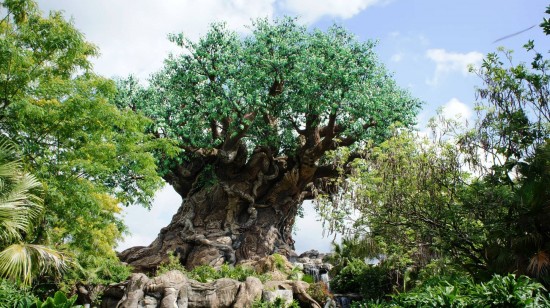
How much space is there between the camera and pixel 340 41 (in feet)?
67.9

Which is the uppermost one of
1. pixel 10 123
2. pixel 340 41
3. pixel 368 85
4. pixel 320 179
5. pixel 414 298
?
pixel 340 41

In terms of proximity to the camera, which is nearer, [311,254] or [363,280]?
[363,280]

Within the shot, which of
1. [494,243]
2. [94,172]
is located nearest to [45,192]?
[94,172]

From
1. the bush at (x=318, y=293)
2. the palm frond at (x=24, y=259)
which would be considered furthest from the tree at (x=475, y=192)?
the palm frond at (x=24, y=259)

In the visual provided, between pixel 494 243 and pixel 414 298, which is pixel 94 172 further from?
pixel 494 243

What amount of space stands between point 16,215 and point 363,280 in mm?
12594

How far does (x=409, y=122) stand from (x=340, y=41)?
411 cm

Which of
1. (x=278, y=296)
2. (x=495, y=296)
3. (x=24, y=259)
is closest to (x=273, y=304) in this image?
(x=278, y=296)

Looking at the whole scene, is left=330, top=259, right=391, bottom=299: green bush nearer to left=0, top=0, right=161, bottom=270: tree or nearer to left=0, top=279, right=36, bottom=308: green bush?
left=0, top=0, right=161, bottom=270: tree

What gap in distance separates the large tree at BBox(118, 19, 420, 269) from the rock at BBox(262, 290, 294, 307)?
4479mm

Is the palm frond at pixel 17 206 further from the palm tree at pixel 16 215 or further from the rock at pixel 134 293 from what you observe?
the rock at pixel 134 293

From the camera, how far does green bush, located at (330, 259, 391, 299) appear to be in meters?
18.9

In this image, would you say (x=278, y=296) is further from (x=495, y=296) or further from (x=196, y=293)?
(x=495, y=296)

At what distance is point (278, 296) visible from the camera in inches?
585
